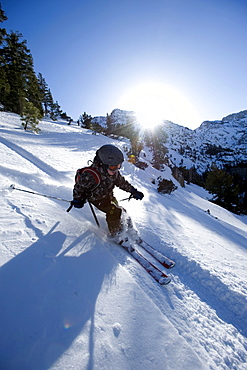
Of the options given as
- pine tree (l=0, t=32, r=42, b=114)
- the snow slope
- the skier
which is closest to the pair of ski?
the snow slope

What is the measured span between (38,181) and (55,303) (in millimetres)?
4072

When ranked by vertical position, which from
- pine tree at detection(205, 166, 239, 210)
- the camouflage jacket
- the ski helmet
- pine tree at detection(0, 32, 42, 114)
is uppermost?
pine tree at detection(0, 32, 42, 114)

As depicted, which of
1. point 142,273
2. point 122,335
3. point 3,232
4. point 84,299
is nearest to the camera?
point 122,335

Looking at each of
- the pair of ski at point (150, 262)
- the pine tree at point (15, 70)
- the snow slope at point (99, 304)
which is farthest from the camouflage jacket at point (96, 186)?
the pine tree at point (15, 70)

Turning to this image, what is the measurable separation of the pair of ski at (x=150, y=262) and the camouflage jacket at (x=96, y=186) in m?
1.09

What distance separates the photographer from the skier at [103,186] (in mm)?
3057

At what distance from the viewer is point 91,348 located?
138cm

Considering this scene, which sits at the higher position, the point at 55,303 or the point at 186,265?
the point at 55,303

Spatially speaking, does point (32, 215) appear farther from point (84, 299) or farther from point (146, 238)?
point (146, 238)

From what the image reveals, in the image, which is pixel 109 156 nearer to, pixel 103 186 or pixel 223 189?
pixel 103 186

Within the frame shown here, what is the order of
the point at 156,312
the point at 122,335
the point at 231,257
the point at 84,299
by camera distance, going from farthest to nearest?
1. the point at 231,257
2. the point at 156,312
3. the point at 84,299
4. the point at 122,335

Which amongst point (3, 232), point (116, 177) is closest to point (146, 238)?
point (116, 177)

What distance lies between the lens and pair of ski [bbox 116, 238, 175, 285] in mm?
2469

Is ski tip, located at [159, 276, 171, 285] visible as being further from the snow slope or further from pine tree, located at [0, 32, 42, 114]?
pine tree, located at [0, 32, 42, 114]
